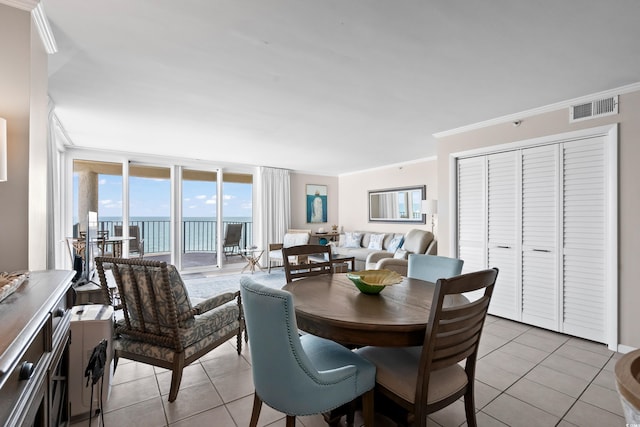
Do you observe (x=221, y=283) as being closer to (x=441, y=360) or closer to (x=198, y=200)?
(x=198, y=200)

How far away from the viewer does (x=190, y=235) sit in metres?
7.40

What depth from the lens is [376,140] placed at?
4543mm

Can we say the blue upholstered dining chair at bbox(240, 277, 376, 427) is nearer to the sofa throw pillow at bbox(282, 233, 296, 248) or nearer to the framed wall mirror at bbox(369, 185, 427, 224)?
the framed wall mirror at bbox(369, 185, 427, 224)

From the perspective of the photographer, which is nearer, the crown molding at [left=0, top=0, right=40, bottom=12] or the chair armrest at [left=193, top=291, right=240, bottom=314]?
the crown molding at [left=0, top=0, right=40, bottom=12]

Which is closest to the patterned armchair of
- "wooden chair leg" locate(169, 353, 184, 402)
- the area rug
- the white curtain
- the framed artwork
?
"wooden chair leg" locate(169, 353, 184, 402)

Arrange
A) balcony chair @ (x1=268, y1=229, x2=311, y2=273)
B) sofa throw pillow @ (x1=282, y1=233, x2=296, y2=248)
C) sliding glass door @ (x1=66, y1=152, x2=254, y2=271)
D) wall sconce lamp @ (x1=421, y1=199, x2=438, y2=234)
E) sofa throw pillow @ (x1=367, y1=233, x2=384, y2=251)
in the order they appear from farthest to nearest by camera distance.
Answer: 1. sofa throw pillow @ (x1=282, y1=233, x2=296, y2=248)
2. sofa throw pillow @ (x1=367, y1=233, x2=384, y2=251)
3. balcony chair @ (x1=268, y1=229, x2=311, y2=273)
4. wall sconce lamp @ (x1=421, y1=199, x2=438, y2=234)
5. sliding glass door @ (x1=66, y1=152, x2=254, y2=271)

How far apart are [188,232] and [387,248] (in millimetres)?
4837

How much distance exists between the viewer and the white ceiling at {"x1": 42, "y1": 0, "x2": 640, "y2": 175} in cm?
169

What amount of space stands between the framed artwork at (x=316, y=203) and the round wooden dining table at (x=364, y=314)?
5.76 meters

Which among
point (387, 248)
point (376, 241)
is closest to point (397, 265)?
point (387, 248)

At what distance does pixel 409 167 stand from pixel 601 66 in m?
4.07

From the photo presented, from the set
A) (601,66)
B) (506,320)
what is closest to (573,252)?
(506,320)

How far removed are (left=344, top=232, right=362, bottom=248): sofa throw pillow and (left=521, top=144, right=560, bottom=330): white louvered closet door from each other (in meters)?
3.86

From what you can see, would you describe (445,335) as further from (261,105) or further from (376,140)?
(376,140)
